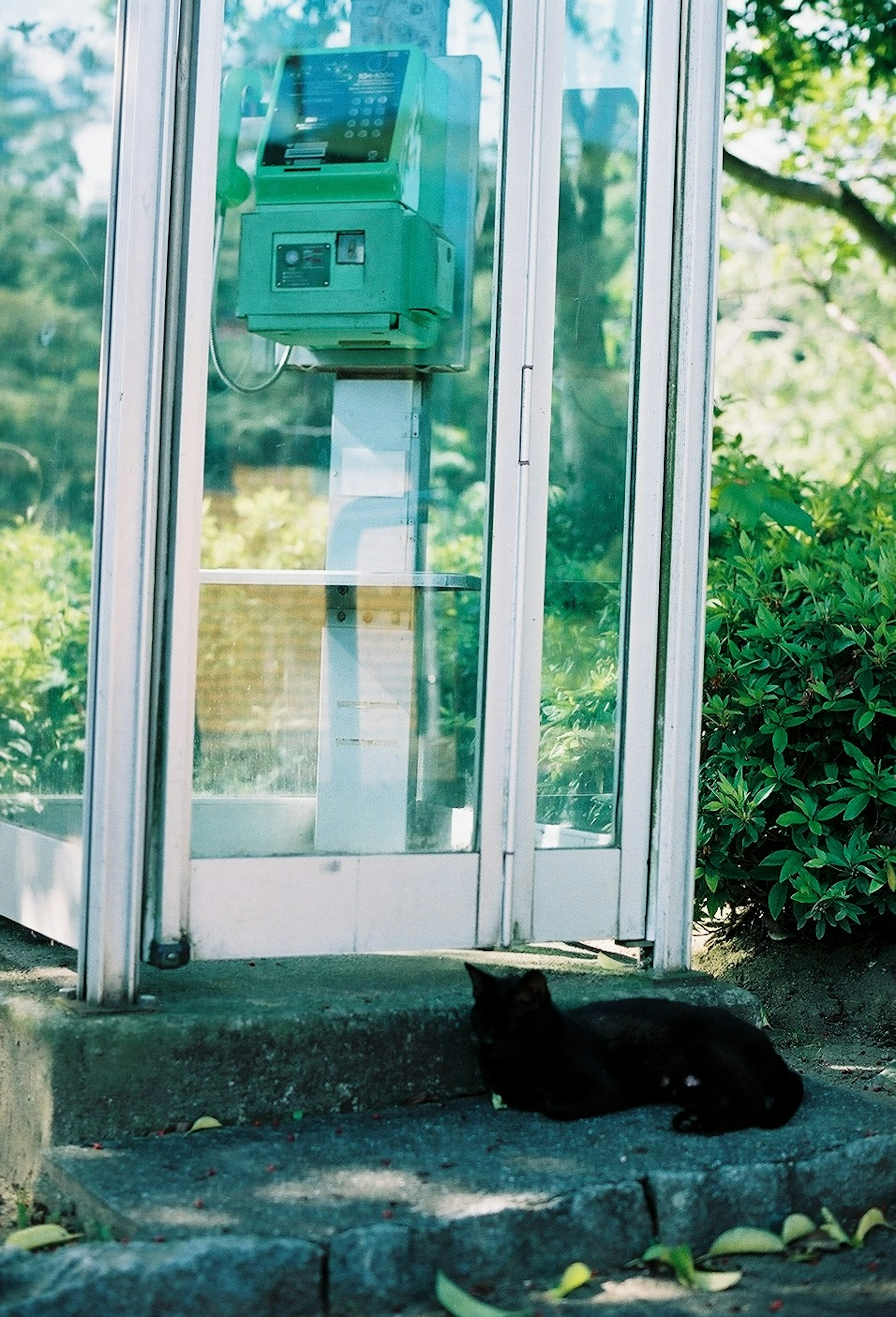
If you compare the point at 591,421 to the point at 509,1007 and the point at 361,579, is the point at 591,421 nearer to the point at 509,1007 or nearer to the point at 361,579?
the point at 361,579

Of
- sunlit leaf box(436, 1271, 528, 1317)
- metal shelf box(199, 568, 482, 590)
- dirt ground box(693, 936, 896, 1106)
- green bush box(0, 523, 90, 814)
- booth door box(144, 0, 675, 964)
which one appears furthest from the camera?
dirt ground box(693, 936, 896, 1106)

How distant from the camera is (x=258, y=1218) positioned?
278 centimetres

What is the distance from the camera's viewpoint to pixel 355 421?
4359mm

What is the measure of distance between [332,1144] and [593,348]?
2082 mm

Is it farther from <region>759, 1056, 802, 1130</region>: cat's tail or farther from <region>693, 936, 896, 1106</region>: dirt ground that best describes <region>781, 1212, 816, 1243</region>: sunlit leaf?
<region>693, 936, 896, 1106</region>: dirt ground

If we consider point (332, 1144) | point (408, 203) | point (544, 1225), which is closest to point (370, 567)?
point (408, 203)

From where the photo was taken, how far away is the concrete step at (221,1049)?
3.26m

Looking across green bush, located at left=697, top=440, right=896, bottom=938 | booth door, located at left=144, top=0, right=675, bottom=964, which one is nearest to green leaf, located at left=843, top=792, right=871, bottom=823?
green bush, located at left=697, top=440, right=896, bottom=938

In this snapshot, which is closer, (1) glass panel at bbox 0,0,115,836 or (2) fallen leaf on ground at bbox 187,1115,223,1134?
(2) fallen leaf on ground at bbox 187,1115,223,1134

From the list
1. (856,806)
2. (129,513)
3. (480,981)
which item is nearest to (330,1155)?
(480,981)

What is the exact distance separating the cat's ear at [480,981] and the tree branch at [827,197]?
639cm

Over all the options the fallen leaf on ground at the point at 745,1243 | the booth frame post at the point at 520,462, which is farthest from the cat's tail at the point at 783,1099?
the booth frame post at the point at 520,462

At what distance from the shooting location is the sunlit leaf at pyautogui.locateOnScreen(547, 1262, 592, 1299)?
2801mm

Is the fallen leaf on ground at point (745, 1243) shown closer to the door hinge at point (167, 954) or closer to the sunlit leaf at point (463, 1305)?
the sunlit leaf at point (463, 1305)
